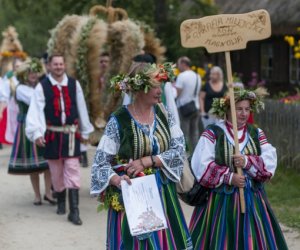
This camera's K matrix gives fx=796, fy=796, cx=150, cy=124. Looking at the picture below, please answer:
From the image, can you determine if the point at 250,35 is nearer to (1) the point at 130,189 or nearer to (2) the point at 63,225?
(1) the point at 130,189

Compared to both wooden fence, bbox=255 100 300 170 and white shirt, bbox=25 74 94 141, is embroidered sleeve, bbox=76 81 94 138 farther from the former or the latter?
wooden fence, bbox=255 100 300 170

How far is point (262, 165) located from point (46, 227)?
3.02 metres

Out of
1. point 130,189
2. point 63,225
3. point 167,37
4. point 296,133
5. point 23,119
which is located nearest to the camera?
point 130,189

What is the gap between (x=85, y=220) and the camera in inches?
325

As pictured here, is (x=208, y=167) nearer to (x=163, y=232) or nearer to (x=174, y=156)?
(x=174, y=156)

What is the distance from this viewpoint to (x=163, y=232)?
16.8 feet

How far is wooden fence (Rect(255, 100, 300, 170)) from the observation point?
10.7 m

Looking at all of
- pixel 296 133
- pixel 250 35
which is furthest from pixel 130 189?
pixel 296 133

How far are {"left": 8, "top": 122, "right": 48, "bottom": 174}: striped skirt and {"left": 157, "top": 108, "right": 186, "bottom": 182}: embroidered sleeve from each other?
4109 mm

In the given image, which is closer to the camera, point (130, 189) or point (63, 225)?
point (130, 189)

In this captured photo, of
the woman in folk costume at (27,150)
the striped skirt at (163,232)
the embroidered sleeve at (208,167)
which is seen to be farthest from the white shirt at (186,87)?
the striped skirt at (163,232)

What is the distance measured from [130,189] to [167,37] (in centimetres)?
1569

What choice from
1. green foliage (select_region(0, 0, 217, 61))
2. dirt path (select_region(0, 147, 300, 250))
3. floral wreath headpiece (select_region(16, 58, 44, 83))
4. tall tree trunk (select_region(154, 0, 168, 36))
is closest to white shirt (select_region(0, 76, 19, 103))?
floral wreath headpiece (select_region(16, 58, 44, 83))

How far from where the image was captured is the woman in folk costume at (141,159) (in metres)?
5.09
